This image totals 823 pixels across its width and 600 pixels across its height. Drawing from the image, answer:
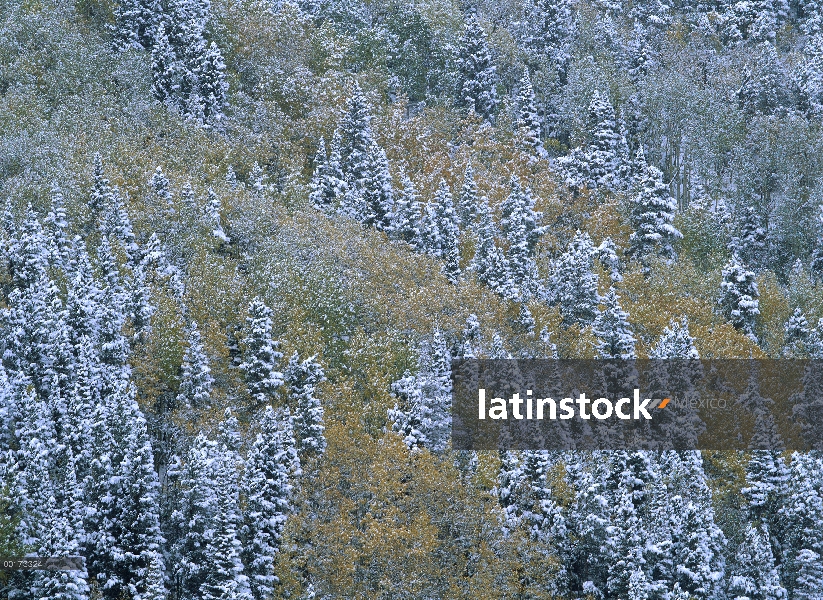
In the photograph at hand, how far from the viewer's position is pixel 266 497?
232ft

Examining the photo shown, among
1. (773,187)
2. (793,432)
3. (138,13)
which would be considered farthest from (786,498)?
(138,13)

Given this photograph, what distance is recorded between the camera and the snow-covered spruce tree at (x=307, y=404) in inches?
2963

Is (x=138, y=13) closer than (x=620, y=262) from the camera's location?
No

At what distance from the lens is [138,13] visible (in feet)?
424

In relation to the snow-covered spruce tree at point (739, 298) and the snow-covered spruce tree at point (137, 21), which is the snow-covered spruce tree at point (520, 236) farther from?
the snow-covered spruce tree at point (137, 21)

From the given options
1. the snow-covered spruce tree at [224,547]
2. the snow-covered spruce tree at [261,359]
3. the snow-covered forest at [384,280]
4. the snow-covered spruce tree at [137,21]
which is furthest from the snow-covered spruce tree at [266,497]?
the snow-covered spruce tree at [137,21]

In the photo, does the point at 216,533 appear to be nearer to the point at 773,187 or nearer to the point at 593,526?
the point at 593,526

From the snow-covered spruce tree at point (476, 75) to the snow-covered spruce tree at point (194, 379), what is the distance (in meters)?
57.1

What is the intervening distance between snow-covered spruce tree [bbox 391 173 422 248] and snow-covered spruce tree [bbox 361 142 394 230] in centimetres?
59

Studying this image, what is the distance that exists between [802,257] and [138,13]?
61.4 m

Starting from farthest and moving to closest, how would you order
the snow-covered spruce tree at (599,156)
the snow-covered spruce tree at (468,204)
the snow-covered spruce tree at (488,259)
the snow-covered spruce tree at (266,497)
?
the snow-covered spruce tree at (599,156) → the snow-covered spruce tree at (468,204) → the snow-covered spruce tree at (488,259) → the snow-covered spruce tree at (266,497)

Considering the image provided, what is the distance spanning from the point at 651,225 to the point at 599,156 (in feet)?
41.4

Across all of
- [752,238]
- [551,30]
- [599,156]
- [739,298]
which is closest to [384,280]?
[739,298]

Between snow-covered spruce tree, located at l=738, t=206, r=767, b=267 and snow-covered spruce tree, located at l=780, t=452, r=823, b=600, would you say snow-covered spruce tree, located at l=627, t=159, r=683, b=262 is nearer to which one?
snow-covered spruce tree, located at l=738, t=206, r=767, b=267
